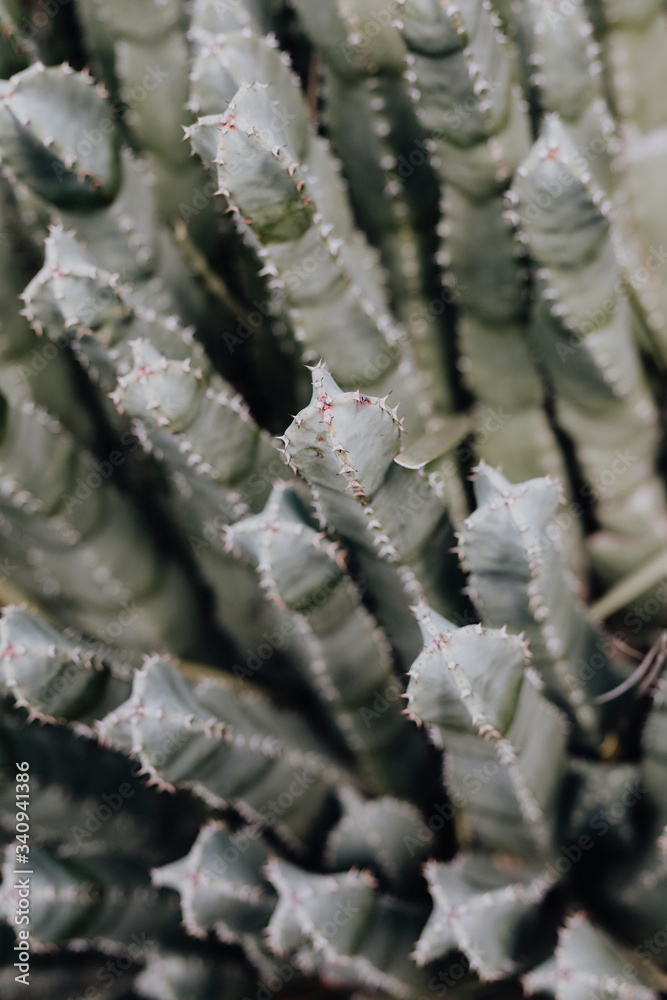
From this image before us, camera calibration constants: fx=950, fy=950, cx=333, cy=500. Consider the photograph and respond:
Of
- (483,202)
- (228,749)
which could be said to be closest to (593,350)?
(483,202)

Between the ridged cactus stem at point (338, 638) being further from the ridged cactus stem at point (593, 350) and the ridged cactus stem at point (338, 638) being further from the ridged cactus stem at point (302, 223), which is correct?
the ridged cactus stem at point (593, 350)

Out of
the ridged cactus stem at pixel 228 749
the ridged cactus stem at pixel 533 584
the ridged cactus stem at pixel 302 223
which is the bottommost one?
the ridged cactus stem at pixel 228 749

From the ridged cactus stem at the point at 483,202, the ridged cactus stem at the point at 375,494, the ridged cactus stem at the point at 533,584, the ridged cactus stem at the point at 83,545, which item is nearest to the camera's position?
the ridged cactus stem at the point at 375,494

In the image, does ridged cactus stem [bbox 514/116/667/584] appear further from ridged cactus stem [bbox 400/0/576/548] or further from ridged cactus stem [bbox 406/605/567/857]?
ridged cactus stem [bbox 406/605/567/857]

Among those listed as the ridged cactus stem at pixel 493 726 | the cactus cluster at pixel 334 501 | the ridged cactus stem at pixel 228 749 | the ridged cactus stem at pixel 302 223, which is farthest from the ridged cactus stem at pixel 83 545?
the ridged cactus stem at pixel 493 726

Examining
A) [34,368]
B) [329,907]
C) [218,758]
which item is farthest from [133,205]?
[329,907]

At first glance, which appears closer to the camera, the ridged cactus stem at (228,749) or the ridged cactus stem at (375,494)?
the ridged cactus stem at (375,494)

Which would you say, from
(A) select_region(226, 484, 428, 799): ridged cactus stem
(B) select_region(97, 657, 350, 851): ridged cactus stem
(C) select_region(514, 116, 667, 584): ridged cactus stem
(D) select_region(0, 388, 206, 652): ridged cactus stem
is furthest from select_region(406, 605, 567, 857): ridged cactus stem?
(D) select_region(0, 388, 206, 652): ridged cactus stem

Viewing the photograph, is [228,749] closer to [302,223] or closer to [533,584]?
[533,584]

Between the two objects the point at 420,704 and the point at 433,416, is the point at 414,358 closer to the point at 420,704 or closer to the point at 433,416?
the point at 433,416
